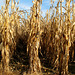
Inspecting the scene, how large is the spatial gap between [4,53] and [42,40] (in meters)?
1.01

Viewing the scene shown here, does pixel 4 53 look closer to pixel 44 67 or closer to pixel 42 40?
pixel 44 67

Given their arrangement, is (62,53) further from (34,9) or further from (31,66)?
(34,9)

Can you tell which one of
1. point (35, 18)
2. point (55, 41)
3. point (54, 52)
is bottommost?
point (54, 52)

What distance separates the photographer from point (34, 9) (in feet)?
6.33

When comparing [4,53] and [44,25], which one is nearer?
[4,53]

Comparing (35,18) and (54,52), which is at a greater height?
(35,18)

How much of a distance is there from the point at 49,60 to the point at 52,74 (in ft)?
1.47

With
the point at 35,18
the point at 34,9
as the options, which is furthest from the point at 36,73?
the point at 34,9

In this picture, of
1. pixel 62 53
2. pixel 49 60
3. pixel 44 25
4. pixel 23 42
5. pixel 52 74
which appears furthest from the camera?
pixel 23 42

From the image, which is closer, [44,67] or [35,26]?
[35,26]

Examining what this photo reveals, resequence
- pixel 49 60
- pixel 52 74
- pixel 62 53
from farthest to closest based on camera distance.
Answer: pixel 49 60 < pixel 52 74 < pixel 62 53

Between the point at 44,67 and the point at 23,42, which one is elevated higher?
the point at 23,42

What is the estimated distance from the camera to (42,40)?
2855 millimetres

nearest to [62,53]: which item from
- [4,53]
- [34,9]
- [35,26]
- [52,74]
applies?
[52,74]
